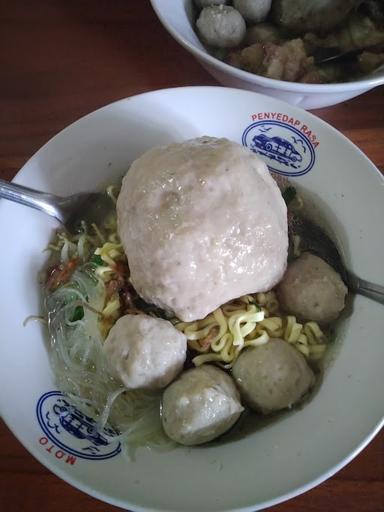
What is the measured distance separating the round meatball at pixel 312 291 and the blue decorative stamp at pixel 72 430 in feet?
1.60

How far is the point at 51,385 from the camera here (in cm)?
103

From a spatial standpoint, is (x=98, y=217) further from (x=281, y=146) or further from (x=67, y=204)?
(x=281, y=146)

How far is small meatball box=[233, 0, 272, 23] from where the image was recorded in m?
1.40

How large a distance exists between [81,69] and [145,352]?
3.35 feet

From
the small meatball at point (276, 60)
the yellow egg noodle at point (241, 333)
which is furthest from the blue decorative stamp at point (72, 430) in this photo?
the small meatball at point (276, 60)

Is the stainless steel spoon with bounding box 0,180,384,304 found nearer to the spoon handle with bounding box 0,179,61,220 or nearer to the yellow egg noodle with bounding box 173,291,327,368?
the spoon handle with bounding box 0,179,61,220

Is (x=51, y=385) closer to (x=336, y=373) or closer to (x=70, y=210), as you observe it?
(x=70, y=210)

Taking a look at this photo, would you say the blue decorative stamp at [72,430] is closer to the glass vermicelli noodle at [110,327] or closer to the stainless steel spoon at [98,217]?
the glass vermicelli noodle at [110,327]

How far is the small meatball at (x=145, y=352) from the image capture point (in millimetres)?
985

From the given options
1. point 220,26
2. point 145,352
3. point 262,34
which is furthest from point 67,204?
point 262,34

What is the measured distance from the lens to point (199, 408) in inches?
36.9

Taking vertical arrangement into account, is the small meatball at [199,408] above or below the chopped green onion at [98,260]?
below

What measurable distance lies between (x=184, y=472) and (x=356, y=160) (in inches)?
30.0

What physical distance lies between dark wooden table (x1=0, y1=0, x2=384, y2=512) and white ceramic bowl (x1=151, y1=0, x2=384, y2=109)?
14 centimetres
